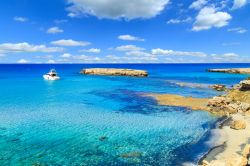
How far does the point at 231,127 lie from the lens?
26594 millimetres

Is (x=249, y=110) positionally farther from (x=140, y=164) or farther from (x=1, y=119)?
(x=1, y=119)

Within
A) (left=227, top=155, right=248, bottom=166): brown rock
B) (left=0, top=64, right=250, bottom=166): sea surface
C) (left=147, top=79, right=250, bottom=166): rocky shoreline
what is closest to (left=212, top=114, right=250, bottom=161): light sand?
(left=147, top=79, right=250, bottom=166): rocky shoreline

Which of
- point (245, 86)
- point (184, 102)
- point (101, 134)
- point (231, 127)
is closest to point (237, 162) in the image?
point (231, 127)

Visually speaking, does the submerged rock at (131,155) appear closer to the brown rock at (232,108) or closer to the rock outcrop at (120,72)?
the brown rock at (232,108)

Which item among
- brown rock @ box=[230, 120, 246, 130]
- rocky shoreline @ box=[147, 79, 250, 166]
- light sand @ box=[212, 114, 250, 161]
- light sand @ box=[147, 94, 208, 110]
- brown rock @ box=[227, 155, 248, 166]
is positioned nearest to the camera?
brown rock @ box=[227, 155, 248, 166]

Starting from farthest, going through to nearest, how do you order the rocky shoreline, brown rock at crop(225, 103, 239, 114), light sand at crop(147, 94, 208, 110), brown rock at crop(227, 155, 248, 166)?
light sand at crop(147, 94, 208, 110), brown rock at crop(225, 103, 239, 114), the rocky shoreline, brown rock at crop(227, 155, 248, 166)

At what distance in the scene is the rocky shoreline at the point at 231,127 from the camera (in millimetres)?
16812

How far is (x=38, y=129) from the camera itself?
85.1 feet

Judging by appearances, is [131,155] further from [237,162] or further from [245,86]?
[245,86]

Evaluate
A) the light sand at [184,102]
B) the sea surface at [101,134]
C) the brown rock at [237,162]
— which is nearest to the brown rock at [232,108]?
the light sand at [184,102]

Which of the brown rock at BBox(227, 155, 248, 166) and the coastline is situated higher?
the brown rock at BBox(227, 155, 248, 166)

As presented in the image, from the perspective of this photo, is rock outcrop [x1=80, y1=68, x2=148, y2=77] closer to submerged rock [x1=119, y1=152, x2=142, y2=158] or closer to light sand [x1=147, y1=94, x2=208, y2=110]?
light sand [x1=147, y1=94, x2=208, y2=110]

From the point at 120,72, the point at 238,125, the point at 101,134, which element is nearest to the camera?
the point at 101,134

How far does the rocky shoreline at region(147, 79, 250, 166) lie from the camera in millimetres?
16812
